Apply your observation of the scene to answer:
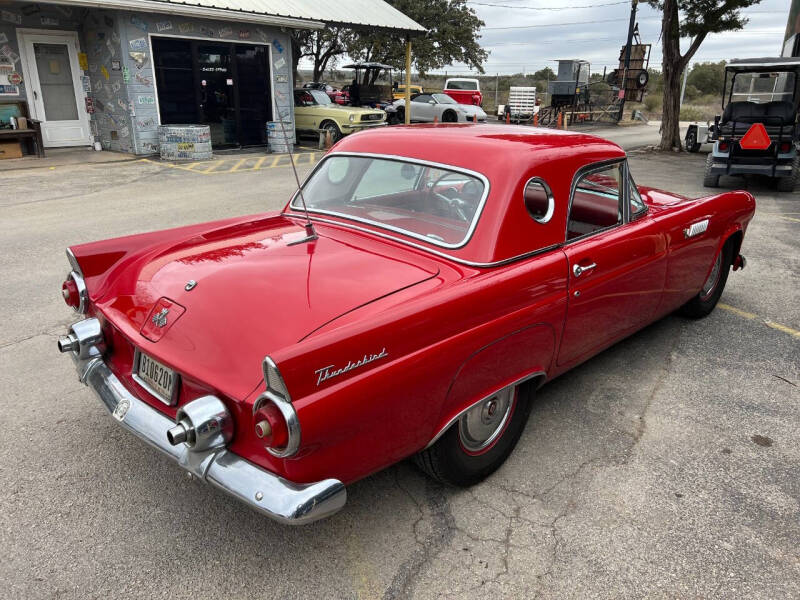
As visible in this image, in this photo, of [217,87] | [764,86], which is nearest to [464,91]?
[217,87]

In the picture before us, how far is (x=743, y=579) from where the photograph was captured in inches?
93.8

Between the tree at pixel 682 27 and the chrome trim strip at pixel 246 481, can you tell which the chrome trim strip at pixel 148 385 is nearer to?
the chrome trim strip at pixel 246 481

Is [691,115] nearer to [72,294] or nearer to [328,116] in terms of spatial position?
[328,116]

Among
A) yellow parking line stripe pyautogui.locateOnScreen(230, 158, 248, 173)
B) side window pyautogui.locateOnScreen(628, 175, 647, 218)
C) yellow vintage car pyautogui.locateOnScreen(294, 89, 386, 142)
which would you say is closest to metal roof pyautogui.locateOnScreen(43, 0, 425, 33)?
yellow vintage car pyautogui.locateOnScreen(294, 89, 386, 142)

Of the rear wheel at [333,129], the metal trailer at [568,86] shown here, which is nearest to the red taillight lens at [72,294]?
the rear wheel at [333,129]

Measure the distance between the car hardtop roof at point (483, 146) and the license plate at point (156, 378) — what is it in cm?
167

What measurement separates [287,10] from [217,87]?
272cm

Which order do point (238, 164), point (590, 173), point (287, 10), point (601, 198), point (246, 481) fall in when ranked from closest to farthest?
point (246, 481)
point (590, 173)
point (601, 198)
point (238, 164)
point (287, 10)

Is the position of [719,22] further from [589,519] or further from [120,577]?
[120,577]

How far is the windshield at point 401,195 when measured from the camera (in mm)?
2928

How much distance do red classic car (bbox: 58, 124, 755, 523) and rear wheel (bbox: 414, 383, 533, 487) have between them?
0.01 metres

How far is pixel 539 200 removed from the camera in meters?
2.99

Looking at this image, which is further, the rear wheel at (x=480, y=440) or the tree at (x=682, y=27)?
the tree at (x=682, y=27)

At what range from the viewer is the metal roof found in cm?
1291
